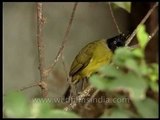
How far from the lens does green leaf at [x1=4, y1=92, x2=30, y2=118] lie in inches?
21.8

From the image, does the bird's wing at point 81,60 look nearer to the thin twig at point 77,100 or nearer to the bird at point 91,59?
the bird at point 91,59

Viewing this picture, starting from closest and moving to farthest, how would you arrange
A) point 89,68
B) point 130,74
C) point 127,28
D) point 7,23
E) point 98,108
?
point 130,74 < point 89,68 < point 98,108 < point 7,23 < point 127,28

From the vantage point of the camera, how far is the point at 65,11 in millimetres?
3480

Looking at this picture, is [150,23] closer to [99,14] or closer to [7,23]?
[99,14]

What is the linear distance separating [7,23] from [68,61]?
61cm

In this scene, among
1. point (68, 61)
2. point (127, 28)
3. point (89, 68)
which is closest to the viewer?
point (89, 68)

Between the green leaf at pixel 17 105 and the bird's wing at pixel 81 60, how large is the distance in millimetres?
1933

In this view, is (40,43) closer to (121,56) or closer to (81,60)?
(121,56)

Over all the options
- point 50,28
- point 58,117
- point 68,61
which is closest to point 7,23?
point 50,28

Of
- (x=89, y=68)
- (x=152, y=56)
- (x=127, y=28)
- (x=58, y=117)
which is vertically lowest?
(x=58, y=117)

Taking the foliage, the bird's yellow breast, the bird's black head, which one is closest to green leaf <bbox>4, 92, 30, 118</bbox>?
the foliage

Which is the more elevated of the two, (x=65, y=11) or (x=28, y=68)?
(x=65, y=11)

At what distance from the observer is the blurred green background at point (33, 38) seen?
131 inches

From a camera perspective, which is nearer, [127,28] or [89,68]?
[89,68]
